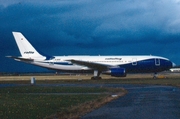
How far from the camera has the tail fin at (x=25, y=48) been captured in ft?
234

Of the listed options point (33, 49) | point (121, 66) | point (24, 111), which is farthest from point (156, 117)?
point (33, 49)

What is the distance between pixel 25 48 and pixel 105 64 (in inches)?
555

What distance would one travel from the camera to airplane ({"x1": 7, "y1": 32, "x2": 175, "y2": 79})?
6531 cm

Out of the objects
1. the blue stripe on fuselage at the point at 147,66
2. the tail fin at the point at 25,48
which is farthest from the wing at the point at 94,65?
the tail fin at the point at 25,48

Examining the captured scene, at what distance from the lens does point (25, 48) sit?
71562 mm

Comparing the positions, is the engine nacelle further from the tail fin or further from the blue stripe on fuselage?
the tail fin

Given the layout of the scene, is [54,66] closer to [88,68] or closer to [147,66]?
[88,68]

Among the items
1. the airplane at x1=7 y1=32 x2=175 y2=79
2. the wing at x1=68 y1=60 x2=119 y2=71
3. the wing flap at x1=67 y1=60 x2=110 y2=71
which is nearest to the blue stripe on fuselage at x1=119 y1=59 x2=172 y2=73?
the airplane at x1=7 y1=32 x2=175 y2=79

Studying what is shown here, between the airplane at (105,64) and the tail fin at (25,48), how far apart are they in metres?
1.39

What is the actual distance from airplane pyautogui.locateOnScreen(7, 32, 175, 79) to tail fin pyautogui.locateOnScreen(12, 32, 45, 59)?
139cm

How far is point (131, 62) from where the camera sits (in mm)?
66125

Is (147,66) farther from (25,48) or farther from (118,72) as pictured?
(25,48)

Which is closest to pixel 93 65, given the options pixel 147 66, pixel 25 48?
pixel 147 66

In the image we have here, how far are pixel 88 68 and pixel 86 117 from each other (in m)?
51.1
